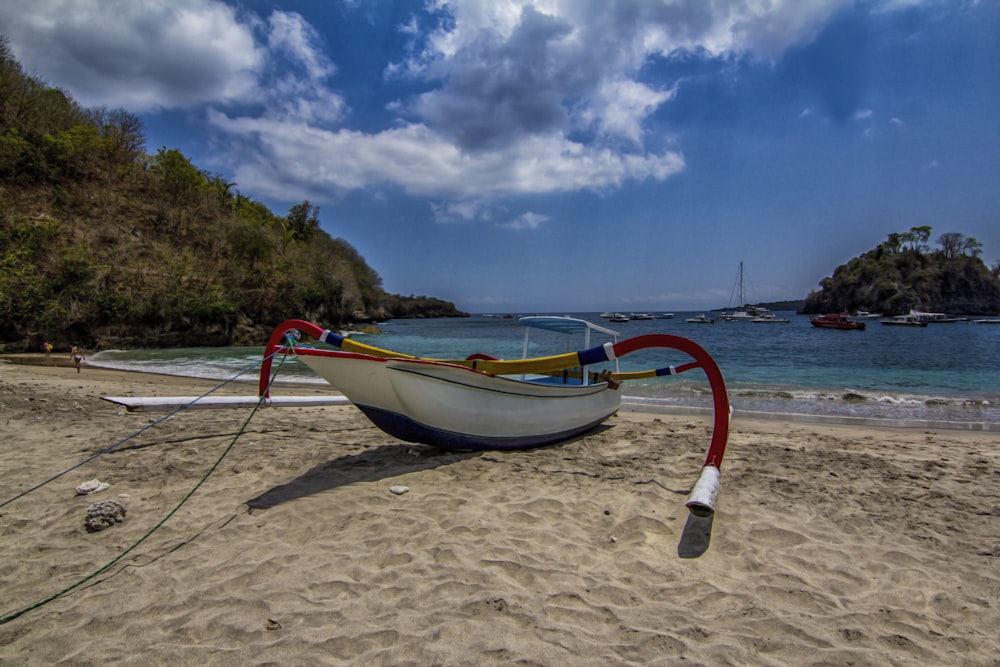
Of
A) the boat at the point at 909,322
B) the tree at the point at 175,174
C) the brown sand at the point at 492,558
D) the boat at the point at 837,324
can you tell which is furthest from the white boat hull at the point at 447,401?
the boat at the point at 909,322

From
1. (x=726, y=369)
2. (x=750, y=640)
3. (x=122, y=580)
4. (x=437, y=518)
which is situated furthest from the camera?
(x=726, y=369)

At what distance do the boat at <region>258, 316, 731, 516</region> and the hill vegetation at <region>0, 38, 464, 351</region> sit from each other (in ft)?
79.2

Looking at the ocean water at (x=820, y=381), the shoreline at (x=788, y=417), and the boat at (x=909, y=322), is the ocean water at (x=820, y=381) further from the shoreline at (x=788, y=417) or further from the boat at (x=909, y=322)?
the boat at (x=909, y=322)

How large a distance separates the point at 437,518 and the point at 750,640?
227cm

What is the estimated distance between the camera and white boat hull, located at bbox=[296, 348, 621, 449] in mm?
4199

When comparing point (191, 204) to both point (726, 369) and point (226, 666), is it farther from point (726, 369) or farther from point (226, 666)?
point (226, 666)

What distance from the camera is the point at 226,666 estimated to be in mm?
2002

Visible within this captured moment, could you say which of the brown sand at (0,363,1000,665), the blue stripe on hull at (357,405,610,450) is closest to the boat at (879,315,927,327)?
the brown sand at (0,363,1000,665)

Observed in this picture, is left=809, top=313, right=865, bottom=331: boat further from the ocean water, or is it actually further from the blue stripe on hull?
the blue stripe on hull

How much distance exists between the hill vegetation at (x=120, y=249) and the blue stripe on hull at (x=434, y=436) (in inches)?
950

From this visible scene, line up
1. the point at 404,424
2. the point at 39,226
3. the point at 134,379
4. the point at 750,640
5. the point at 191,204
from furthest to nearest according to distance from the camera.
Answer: the point at 191,204, the point at 39,226, the point at 134,379, the point at 404,424, the point at 750,640

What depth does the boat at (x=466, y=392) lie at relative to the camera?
414 cm

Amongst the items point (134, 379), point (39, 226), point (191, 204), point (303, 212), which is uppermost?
point (303, 212)

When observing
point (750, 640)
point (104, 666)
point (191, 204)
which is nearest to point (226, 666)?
point (104, 666)
